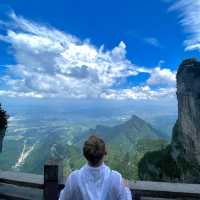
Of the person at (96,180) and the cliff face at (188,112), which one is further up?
the cliff face at (188,112)

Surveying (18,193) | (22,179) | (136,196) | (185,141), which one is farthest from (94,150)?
(185,141)

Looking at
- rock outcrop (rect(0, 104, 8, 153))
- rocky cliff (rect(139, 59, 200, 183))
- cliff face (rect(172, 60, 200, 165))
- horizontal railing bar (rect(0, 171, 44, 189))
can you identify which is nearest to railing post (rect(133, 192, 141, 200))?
horizontal railing bar (rect(0, 171, 44, 189))

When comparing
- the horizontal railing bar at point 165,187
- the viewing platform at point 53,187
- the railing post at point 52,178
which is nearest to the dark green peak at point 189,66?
the viewing platform at point 53,187

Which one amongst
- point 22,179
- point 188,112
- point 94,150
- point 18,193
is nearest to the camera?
point 94,150

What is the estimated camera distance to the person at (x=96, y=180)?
345 cm

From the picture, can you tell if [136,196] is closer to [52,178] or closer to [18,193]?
[52,178]

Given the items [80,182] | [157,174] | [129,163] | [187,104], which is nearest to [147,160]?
[157,174]

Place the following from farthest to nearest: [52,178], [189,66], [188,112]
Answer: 1. [189,66]
2. [188,112]
3. [52,178]

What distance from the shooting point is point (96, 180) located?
3473mm

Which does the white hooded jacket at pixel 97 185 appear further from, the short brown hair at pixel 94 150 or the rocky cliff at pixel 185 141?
the rocky cliff at pixel 185 141

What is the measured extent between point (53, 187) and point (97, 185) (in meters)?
2.31

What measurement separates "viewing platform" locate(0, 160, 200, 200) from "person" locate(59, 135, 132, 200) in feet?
5.60

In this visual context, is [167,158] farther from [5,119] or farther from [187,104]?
[5,119]

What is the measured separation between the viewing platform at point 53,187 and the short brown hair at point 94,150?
1877 millimetres
